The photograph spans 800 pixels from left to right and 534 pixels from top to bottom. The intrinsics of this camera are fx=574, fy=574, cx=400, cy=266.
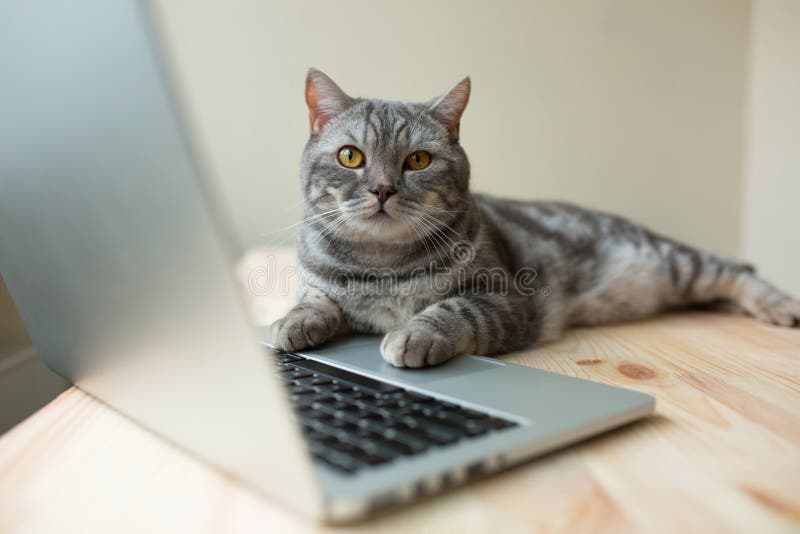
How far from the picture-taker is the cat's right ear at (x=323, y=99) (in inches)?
45.6

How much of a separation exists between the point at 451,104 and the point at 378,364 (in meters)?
0.60

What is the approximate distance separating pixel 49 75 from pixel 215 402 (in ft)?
1.05

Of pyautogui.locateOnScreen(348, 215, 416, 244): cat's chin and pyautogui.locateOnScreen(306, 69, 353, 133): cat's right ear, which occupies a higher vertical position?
pyautogui.locateOnScreen(306, 69, 353, 133): cat's right ear

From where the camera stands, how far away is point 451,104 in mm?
1202

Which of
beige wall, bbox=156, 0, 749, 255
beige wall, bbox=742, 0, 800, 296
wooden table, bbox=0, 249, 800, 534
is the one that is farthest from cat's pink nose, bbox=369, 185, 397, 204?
beige wall, bbox=742, 0, 800, 296

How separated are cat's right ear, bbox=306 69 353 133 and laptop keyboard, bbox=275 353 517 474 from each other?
0.65 metres

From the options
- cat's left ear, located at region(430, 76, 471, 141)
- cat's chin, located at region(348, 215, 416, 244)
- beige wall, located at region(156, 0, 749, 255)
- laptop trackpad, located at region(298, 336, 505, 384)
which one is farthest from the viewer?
beige wall, located at region(156, 0, 749, 255)

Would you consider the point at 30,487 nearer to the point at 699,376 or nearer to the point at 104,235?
the point at 104,235

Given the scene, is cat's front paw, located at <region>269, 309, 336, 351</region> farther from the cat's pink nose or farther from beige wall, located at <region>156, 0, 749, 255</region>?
beige wall, located at <region>156, 0, 749, 255</region>

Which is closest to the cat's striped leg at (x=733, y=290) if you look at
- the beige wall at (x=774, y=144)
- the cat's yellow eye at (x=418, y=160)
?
the beige wall at (x=774, y=144)

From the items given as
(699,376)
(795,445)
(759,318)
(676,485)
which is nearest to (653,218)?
(759,318)

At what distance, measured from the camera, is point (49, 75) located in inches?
19.7

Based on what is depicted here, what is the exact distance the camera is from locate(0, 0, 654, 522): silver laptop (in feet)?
1.38

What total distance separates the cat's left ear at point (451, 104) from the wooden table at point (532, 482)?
67 cm
